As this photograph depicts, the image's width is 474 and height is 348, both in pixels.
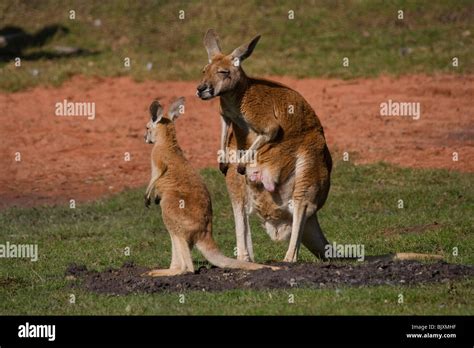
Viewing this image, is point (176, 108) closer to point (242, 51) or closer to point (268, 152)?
point (242, 51)

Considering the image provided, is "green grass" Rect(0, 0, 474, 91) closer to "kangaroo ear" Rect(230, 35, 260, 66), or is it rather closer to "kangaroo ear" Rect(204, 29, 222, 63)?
"kangaroo ear" Rect(204, 29, 222, 63)

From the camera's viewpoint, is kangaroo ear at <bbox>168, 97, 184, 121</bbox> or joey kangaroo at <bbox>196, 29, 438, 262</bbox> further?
kangaroo ear at <bbox>168, 97, 184, 121</bbox>

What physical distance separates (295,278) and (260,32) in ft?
48.3

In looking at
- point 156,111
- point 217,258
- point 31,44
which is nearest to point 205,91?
point 156,111

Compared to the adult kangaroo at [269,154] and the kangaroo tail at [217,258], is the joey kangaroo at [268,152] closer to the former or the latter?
the adult kangaroo at [269,154]

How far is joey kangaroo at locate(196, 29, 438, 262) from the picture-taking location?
33.1 feet

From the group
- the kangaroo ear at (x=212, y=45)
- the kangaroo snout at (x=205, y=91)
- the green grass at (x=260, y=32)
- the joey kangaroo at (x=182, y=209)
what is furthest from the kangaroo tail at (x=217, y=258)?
the green grass at (x=260, y=32)

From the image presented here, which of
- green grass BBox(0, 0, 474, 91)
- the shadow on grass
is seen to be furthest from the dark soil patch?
the shadow on grass

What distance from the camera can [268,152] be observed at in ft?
33.2

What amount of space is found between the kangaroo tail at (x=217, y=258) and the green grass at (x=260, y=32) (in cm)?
1152

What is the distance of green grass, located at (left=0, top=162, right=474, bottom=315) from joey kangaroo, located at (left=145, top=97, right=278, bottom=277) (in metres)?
→ 0.69

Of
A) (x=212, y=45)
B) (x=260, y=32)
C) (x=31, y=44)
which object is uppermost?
(x=260, y=32)

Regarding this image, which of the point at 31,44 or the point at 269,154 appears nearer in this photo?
the point at 269,154

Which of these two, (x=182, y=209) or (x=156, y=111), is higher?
(x=156, y=111)
